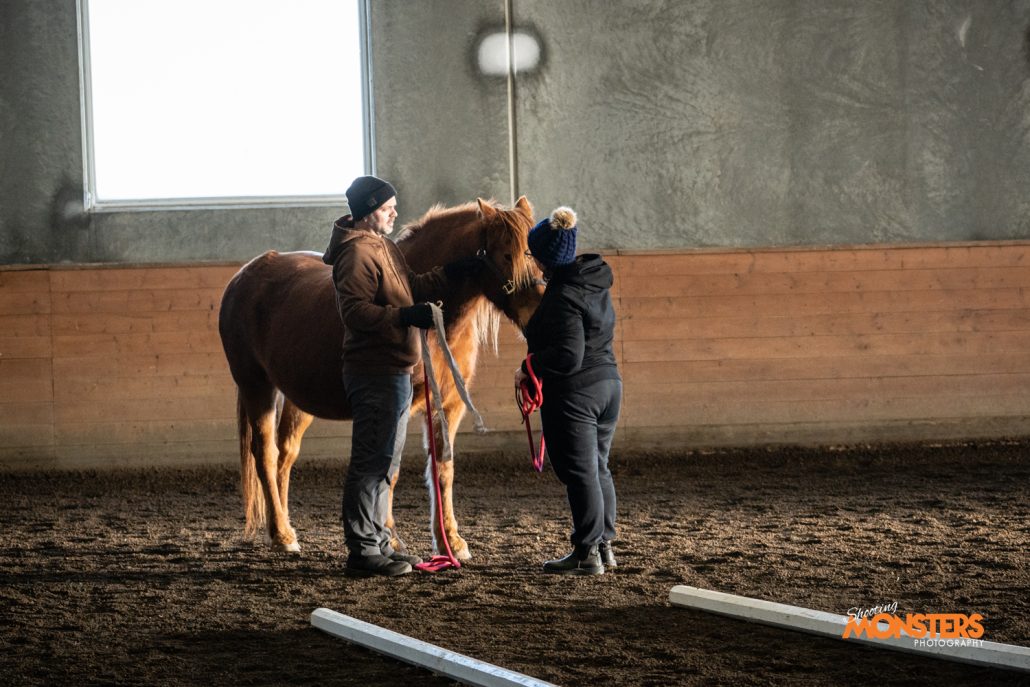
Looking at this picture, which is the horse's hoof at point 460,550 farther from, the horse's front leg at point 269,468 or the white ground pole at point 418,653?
the white ground pole at point 418,653

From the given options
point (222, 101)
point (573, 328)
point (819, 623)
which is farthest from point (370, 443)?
point (222, 101)

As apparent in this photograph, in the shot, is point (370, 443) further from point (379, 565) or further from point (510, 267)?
point (510, 267)

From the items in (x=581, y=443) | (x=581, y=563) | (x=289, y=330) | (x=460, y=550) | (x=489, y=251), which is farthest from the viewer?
(x=289, y=330)

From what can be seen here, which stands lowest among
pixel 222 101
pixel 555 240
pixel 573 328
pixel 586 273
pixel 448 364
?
pixel 448 364

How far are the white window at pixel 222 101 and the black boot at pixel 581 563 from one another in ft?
13.1

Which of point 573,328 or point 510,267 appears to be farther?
point 510,267

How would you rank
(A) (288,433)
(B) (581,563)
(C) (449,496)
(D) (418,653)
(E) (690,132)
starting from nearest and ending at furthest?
(D) (418,653) < (B) (581,563) < (C) (449,496) < (A) (288,433) < (E) (690,132)

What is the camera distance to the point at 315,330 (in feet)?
14.6

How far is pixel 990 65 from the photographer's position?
7375 millimetres

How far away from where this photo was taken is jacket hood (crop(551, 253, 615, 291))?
3756 mm

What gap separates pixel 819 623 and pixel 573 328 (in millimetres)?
1243

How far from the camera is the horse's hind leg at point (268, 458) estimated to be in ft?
15.1

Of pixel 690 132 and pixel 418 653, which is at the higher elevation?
pixel 690 132

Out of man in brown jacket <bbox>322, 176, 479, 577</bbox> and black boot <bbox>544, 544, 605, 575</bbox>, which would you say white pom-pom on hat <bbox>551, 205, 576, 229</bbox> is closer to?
man in brown jacket <bbox>322, 176, 479, 577</bbox>
